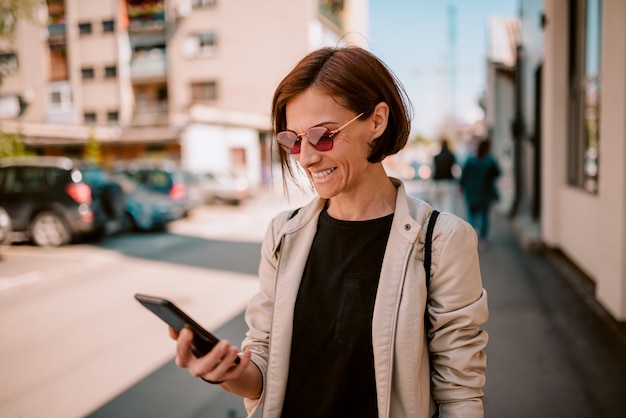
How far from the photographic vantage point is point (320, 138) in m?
1.61

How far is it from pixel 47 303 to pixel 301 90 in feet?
22.4

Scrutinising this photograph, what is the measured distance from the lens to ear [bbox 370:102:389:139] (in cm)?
164

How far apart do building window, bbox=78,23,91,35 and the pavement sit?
4182 cm

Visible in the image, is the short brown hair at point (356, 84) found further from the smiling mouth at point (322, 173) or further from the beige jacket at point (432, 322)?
the beige jacket at point (432, 322)

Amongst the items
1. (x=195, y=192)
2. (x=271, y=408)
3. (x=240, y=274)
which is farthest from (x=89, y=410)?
(x=195, y=192)

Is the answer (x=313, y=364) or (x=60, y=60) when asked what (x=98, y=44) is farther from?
(x=313, y=364)

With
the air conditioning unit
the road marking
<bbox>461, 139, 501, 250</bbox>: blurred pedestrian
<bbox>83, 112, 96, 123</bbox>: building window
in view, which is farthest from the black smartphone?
<bbox>83, 112, 96, 123</bbox>: building window

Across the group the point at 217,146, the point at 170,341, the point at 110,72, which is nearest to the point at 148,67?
the point at 110,72

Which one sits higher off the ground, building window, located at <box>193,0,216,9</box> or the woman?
building window, located at <box>193,0,216,9</box>

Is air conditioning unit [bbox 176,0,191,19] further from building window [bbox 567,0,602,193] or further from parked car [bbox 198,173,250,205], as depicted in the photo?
building window [bbox 567,0,602,193]

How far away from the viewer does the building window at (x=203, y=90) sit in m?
40.2

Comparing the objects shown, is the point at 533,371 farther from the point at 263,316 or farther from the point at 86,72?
the point at 86,72

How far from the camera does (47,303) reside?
23.8 feet

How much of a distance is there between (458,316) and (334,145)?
23.8 inches
